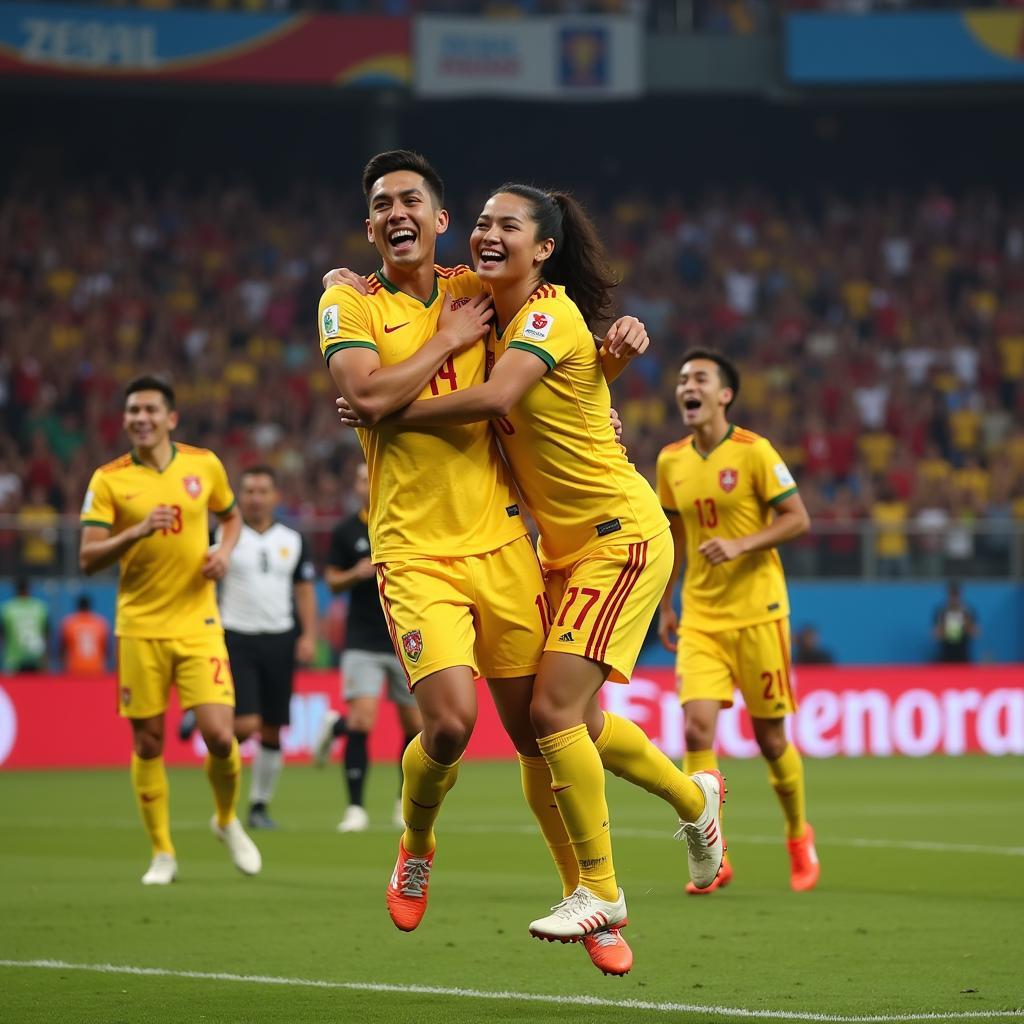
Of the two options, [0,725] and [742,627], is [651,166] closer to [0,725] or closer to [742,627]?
[0,725]

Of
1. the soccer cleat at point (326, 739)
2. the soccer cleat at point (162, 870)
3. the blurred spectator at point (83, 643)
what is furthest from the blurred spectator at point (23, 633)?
the soccer cleat at point (162, 870)

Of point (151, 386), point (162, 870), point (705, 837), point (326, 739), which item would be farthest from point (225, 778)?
point (326, 739)

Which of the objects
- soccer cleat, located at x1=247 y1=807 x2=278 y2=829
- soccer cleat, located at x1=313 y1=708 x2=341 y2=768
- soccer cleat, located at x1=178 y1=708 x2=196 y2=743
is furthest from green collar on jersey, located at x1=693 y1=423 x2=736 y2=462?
soccer cleat, located at x1=313 y1=708 x2=341 y2=768

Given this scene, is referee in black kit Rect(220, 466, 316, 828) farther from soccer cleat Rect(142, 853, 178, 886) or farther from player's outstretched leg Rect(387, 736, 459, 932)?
player's outstretched leg Rect(387, 736, 459, 932)

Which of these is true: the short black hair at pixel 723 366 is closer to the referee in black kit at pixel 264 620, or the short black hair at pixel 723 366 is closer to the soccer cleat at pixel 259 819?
the referee in black kit at pixel 264 620

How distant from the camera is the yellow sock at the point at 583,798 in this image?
6.57m

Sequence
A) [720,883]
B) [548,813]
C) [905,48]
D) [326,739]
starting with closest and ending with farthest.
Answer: [548,813]
[720,883]
[326,739]
[905,48]

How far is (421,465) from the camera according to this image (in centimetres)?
667

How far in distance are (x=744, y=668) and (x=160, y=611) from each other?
3.21 metres

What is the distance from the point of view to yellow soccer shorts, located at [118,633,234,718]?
407 inches

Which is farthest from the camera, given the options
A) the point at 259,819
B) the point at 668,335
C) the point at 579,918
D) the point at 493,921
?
the point at 668,335

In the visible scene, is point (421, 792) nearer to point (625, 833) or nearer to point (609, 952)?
point (609, 952)

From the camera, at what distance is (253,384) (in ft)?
96.6

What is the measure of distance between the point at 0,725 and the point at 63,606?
2.90m
